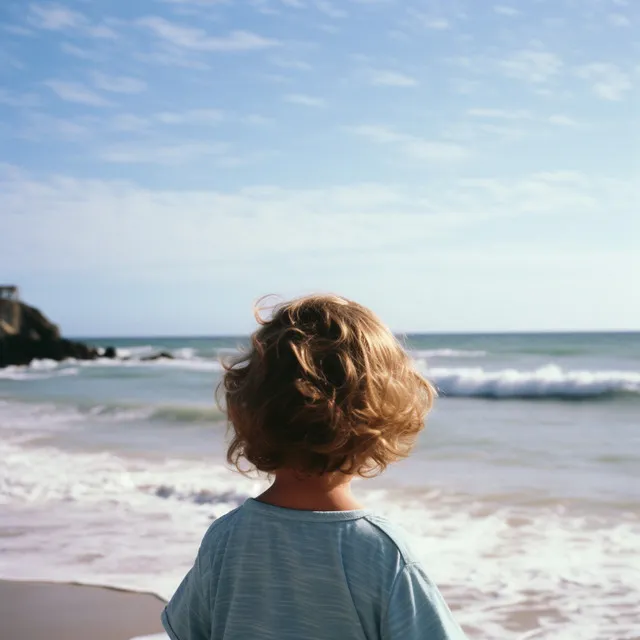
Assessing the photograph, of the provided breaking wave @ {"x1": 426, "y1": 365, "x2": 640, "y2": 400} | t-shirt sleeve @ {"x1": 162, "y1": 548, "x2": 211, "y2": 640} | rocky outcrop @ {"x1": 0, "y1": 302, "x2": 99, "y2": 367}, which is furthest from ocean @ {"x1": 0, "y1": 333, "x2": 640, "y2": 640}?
rocky outcrop @ {"x1": 0, "y1": 302, "x2": 99, "y2": 367}

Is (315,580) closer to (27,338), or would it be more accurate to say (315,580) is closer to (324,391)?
(324,391)

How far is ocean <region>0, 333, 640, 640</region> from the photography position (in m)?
4.13

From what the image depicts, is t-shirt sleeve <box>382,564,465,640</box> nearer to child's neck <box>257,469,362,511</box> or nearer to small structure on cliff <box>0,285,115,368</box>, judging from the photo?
child's neck <box>257,469,362,511</box>

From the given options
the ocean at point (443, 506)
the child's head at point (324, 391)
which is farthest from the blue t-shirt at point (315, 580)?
the ocean at point (443, 506)

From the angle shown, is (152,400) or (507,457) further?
(152,400)

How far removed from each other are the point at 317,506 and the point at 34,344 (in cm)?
3943

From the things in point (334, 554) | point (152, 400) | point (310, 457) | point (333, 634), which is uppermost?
point (310, 457)

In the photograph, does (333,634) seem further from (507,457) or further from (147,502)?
(507,457)

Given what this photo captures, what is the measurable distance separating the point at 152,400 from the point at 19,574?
1182 centimetres

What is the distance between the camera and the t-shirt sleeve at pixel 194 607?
1644 millimetres

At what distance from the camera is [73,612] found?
148 inches

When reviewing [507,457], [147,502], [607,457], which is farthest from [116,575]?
[607,457]

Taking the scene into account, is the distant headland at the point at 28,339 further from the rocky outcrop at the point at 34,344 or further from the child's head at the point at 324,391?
the child's head at the point at 324,391

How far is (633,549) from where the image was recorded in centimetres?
488
